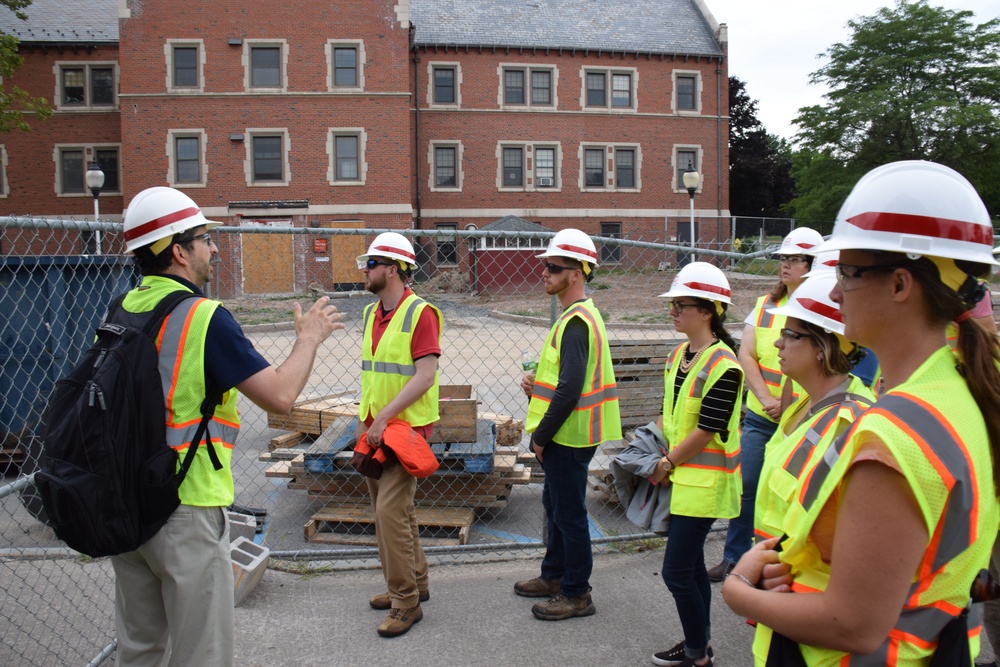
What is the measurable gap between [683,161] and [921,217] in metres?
38.5

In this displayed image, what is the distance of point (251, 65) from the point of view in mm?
31922

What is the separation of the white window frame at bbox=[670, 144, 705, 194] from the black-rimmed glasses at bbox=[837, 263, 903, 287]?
37.5 metres

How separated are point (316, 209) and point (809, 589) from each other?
32.5m

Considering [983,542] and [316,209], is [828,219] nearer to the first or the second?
[316,209]

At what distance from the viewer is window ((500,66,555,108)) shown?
36.0 metres

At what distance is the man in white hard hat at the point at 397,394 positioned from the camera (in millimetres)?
4117

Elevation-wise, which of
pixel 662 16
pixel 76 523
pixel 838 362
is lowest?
pixel 76 523

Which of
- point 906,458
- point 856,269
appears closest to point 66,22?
point 856,269

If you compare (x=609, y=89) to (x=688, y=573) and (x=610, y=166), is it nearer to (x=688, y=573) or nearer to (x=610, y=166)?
(x=610, y=166)

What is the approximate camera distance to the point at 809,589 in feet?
5.24

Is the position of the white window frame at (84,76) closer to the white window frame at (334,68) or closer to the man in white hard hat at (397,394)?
the white window frame at (334,68)

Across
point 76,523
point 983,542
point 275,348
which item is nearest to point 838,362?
point 983,542

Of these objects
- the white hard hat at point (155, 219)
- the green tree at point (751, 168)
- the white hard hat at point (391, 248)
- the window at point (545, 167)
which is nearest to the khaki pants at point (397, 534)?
the white hard hat at point (391, 248)

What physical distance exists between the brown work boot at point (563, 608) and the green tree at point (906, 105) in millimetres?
36414
